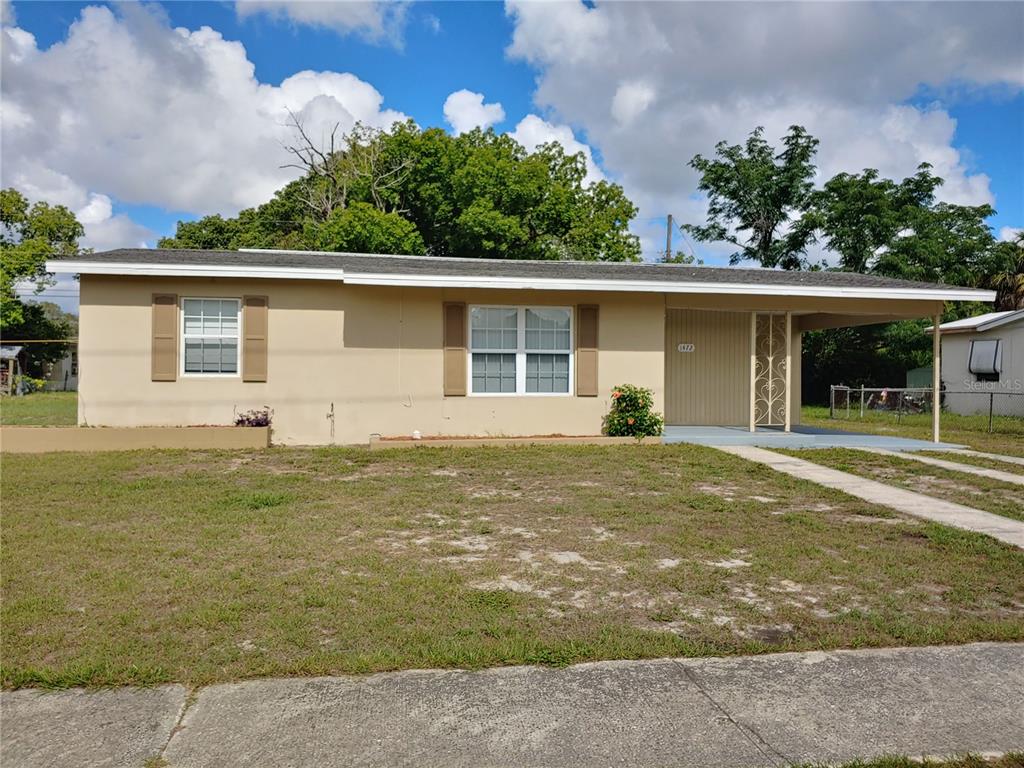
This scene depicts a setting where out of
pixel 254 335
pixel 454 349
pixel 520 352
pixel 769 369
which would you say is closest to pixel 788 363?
pixel 769 369

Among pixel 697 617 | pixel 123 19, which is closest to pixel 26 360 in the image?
pixel 123 19

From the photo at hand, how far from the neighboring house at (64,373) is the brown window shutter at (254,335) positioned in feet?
68.6

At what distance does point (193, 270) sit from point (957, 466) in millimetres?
11198

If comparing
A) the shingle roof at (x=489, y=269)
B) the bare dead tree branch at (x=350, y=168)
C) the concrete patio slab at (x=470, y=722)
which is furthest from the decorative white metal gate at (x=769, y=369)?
the bare dead tree branch at (x=350, y=168)

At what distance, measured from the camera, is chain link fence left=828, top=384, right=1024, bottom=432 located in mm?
19188

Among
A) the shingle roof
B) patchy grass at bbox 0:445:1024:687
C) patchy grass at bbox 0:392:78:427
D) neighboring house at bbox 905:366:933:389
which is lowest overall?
patchy grass at bbox 0:445:1024:687

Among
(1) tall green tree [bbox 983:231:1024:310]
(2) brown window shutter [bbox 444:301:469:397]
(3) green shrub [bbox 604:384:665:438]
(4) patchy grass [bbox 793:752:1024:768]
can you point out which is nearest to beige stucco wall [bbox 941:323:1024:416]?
(1) tall green tree [bbox 983:231:1024:310]

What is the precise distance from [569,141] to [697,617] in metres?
28.5

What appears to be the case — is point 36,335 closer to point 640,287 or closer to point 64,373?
point 64,373

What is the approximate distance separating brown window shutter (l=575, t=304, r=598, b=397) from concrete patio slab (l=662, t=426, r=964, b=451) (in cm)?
149

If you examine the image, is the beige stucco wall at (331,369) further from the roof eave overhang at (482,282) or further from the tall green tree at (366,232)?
the tall green tree at (366,232)

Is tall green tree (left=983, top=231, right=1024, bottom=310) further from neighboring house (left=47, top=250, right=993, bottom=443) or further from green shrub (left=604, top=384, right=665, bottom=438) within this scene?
green shrub (left=604, top=384, right=665, bottom=438)

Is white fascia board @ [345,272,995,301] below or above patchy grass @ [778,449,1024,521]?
above

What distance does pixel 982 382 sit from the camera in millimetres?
20625
